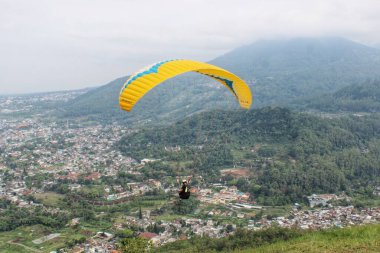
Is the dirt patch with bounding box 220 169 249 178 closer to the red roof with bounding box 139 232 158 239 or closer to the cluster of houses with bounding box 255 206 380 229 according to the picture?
the cluster of houses with bounding box 255 206 380 229

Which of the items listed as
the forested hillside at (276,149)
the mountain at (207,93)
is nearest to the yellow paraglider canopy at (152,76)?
the forested hillside at (276,149)

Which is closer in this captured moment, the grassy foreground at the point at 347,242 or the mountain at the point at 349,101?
the grassy foreground at the point at 347,242

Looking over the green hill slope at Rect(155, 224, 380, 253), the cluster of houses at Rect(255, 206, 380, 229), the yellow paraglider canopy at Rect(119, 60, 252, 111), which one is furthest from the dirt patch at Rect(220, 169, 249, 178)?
the yellow paraglider canopy at Rect(119, 60, 252, 111)

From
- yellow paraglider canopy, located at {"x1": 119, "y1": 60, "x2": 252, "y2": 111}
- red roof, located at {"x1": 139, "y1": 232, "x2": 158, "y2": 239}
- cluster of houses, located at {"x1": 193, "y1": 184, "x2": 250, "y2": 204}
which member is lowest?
cluster of houses, located at {"x1": 193, "y1": 184, "x2": 250, "y2": 204}

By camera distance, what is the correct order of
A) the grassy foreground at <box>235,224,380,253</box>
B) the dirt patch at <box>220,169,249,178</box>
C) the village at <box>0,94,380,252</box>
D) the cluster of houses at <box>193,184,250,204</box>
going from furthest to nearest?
the dirt patch at <box>220,169,249,178</box>, the cluster of houses at <box>193,184,250,204</box>, the village at <box>0,94,380,252</box>, the grassy foreground at <box>235,224,380,253</box>

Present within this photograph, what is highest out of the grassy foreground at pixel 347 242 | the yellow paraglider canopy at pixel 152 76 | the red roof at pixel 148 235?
the yellow paraglider canopy at pixel 152 76

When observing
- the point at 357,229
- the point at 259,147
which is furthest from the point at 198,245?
the point at 259,147

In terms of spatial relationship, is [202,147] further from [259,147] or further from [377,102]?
[377,102]

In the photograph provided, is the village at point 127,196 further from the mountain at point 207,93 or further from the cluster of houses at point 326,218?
the mountain at point 207,93
